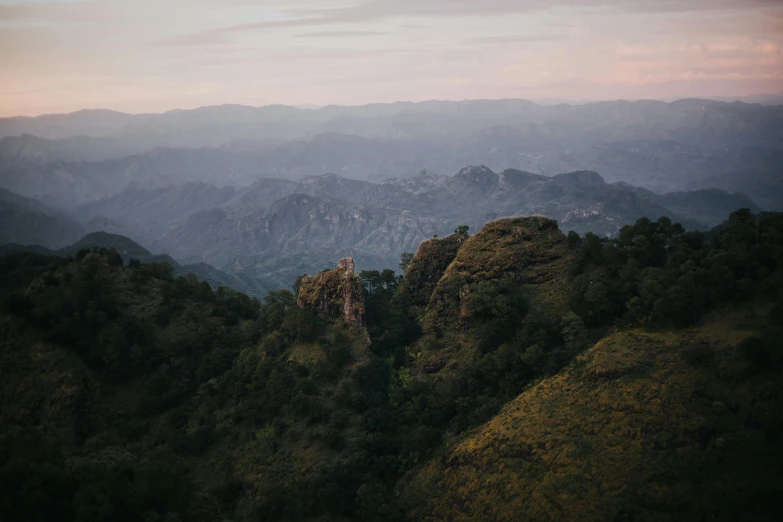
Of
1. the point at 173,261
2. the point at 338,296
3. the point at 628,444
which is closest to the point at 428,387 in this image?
the point at 338,296

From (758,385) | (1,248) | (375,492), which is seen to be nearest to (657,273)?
(758,385)

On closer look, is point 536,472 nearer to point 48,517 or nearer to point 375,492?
point 375,492

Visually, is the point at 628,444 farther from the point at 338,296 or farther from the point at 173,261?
the point at 173,261

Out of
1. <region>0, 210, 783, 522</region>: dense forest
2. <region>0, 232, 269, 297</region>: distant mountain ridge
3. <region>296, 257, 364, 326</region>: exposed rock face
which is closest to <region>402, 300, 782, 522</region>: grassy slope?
<region>0, 210, 783, 522</region>: dense forest

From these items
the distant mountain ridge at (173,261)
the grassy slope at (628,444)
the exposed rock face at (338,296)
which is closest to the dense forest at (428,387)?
the grassy slope at (628,444)

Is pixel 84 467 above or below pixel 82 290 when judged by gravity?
below

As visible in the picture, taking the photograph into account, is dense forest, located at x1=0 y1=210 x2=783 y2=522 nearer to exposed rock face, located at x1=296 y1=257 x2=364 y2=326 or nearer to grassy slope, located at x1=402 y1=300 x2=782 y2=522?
grassy slope, located at x1=402 y1=300 x2=782 y2=522
